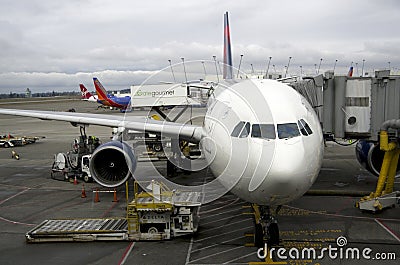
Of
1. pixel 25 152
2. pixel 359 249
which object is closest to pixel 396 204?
pixel 359 249

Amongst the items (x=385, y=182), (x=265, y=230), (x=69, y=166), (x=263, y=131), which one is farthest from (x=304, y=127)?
(x=69, y=166)

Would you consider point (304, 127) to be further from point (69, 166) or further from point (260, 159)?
point (69, 166)

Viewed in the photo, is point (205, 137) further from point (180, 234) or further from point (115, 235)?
point (115, 235)

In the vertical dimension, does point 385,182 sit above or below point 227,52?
→ below

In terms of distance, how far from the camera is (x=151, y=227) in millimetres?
12758

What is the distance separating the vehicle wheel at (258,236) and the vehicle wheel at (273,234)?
227mm

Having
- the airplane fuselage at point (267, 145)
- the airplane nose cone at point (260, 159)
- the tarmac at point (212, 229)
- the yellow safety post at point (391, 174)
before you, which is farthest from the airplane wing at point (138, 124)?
the yellow safety post at point (391, 174)

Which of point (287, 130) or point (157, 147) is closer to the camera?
point (287, 130)

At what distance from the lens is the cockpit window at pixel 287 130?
29.4 feet

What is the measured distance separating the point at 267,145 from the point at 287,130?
65 centimetres

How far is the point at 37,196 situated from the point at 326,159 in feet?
60.4

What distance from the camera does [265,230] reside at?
1123 centimetres

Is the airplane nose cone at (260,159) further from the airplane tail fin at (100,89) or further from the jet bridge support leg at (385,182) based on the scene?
the airplane tail fin at (100,89)

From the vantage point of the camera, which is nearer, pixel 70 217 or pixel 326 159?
pixel 70 217
